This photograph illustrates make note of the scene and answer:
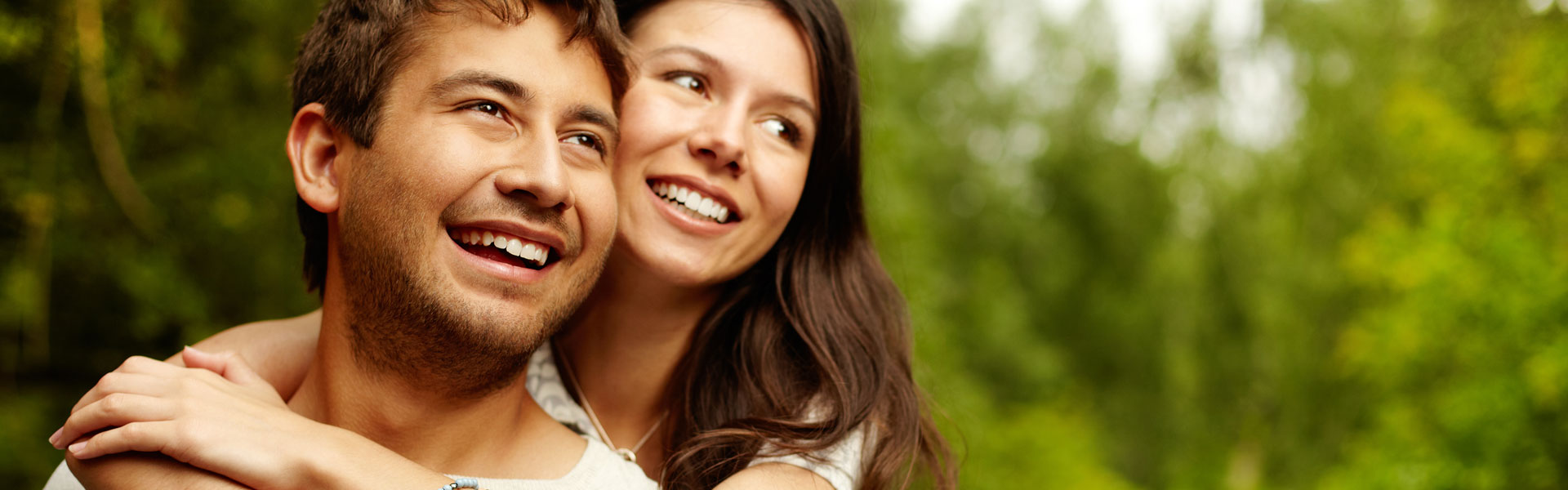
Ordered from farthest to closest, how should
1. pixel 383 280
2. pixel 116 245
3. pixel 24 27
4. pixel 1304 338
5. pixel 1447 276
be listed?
pixel 1304 338 → pixel 1447 276 → pixel 116 245 → pixel 24 27 → pixel 383 280

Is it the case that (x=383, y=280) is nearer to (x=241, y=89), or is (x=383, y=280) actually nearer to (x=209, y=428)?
(x=209, y=428)

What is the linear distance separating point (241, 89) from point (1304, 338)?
13212 millimetres

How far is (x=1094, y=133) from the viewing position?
16984mm

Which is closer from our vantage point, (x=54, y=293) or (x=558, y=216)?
(x=558, y=216)

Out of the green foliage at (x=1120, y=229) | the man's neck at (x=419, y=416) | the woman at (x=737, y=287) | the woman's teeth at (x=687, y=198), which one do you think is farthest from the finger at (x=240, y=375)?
the green foliage at (x=1120, y=229)

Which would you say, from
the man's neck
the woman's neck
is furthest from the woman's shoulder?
the woman's neck

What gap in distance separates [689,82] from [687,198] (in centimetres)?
29

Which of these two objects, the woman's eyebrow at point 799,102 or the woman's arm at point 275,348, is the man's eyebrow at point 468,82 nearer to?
the woman's arm at point 275,348

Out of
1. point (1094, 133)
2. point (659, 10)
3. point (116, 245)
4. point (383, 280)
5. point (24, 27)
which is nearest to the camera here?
point (383, 280)

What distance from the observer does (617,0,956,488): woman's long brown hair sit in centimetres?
271

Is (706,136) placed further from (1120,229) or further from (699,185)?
(1120,229)

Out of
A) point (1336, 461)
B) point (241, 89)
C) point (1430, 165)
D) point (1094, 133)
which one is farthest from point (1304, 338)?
point (241, 89)

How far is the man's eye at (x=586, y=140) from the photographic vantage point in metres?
2.13

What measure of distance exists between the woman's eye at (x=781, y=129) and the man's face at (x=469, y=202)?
0.78 meters
